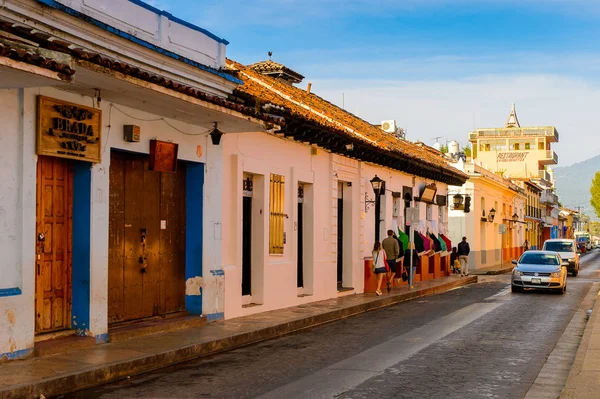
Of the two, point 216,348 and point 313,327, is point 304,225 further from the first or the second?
point 216,348

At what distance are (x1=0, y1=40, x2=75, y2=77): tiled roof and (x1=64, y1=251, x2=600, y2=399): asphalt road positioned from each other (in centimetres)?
364

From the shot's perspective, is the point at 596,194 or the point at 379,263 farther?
the point at 596,194

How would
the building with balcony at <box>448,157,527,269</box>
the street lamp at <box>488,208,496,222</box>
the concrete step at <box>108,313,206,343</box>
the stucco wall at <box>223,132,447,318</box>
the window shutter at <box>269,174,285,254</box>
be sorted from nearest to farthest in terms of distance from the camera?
the concrete step at <box>108,313,206,343</box> → the stucco wall at <box>223,132,447,318</box> → the window shutter at <box>269,174,285,254</box> → the building with balcony at <box>448,157,527,269</box> → the street lamp at <box>488,208,496,222</box>

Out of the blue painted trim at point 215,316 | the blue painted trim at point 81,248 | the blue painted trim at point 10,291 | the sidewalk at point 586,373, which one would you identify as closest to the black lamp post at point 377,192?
the blue painted trim at point 215,316

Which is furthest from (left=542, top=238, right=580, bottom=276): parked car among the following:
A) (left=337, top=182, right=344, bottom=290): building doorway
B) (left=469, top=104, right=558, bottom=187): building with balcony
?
(left=469, top=104, right=558, bottom=187): building with balcony

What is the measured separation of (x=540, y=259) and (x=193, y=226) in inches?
566

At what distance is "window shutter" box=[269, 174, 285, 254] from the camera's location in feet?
55.7

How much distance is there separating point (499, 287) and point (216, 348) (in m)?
17.3

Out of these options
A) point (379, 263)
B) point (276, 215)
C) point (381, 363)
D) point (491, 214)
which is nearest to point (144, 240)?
point (276, 215)

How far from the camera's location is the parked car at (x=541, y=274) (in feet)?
77.0

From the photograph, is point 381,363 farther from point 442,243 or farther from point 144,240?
point 442,243

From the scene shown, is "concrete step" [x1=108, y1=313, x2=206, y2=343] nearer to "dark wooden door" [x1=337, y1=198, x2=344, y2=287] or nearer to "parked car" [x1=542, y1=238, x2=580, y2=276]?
"dark wooden door" [x1=337, y1=198, x2=344, y2=287]

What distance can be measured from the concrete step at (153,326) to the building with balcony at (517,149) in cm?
7790

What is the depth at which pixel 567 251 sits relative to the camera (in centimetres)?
3600
